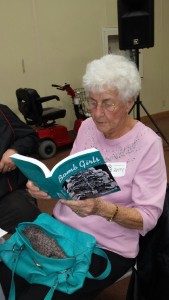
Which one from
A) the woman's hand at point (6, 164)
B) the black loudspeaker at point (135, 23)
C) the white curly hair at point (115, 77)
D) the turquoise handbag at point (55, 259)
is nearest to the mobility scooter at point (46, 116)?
the black loudspeaker at point (135, 23)

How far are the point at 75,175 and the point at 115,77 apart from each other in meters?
0.47

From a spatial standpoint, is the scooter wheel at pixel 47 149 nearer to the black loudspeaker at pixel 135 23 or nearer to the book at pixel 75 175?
the black loudspeaker at pixel 135 23

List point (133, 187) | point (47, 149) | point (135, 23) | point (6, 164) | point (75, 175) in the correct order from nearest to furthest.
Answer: point (75, 175) < point (133, 187) < point (6, 164) < point (135, 23) < point (47, 149)

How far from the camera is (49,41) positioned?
4.04 m

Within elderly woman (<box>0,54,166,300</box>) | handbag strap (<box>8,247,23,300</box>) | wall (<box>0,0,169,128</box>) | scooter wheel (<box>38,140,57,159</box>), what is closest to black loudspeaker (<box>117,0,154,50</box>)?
wall (<box>0,0,169,128</box>)

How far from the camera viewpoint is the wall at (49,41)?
12.3ft

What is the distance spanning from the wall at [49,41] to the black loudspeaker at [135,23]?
1.11 m

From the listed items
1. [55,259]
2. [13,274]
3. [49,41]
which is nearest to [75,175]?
[55,259]

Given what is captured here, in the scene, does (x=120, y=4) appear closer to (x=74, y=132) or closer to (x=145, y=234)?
(x=74, y=132)

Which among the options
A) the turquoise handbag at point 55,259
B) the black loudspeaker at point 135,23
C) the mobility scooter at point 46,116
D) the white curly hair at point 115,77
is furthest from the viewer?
the mobility scooter at point 46,116

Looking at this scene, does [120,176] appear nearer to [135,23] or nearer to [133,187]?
[133,187]

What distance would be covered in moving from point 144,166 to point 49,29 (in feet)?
11.1

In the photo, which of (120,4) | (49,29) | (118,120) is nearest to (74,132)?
(49,29)

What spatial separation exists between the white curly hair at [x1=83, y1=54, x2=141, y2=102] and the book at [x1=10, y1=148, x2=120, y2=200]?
15.7 inches
